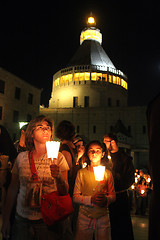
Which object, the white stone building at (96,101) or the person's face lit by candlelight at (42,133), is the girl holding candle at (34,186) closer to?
the person's face lit by candlelight at (42,133)

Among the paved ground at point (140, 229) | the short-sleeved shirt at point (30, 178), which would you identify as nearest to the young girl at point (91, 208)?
the short-sleeved shirt at point (30, 178)

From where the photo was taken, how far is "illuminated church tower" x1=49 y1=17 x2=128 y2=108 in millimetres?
50312

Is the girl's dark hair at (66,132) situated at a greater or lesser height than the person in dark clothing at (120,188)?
greater

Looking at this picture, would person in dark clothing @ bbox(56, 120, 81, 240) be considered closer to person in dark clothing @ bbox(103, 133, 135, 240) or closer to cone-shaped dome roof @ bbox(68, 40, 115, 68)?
→ person in dark clothing @ bbox(103, 133, 135, 240)

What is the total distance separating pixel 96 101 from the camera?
49562mm

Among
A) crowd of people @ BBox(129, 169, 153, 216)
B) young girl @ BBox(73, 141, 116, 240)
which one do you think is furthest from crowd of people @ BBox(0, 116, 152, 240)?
crowd of people @ BBox(129, 169, 153, 216)

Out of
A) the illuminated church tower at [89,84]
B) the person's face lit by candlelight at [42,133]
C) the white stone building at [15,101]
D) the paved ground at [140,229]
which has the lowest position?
the paved ground at [140,229]

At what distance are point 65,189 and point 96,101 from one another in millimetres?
47393

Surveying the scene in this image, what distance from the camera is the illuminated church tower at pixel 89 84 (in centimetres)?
5031

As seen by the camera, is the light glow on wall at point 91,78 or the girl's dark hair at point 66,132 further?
the light glow on wall at point 91,78

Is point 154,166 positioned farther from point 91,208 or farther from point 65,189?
point 91,208

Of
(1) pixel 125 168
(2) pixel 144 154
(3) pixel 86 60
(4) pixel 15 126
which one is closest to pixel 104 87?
(3) pixel 86 60

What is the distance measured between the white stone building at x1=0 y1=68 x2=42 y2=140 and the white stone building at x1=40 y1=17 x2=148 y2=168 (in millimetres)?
8363

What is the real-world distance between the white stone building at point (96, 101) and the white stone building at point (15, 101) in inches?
329
